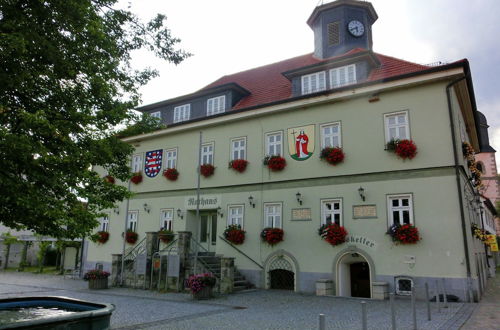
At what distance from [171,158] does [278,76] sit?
734 cm

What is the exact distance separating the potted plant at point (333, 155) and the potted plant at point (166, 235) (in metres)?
8.53

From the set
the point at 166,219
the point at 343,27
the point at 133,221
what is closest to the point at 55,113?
the point at 166,219

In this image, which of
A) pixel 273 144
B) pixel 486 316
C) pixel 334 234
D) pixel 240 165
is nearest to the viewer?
pixel 486 316

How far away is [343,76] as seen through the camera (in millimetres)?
16953

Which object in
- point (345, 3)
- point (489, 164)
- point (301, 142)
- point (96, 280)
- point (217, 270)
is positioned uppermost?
point (345, 3)

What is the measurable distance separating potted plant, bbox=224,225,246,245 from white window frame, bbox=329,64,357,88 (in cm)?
750

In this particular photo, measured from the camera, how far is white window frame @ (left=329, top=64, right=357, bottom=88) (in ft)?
54.9

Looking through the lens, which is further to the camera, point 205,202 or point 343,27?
point 343,27

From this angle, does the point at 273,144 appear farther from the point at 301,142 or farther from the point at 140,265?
the point at 140,265

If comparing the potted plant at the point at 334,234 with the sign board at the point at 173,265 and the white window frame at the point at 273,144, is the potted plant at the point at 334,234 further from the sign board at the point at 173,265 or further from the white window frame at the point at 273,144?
the sign board at the point at 173,265

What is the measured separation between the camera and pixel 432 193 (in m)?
13.8

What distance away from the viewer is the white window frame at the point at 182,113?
21.9 m

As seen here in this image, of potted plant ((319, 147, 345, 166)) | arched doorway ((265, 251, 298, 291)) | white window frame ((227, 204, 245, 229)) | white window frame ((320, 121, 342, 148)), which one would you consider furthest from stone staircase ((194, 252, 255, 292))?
white window frame ((320, 121, 342, 148))

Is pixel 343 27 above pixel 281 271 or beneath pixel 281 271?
above
